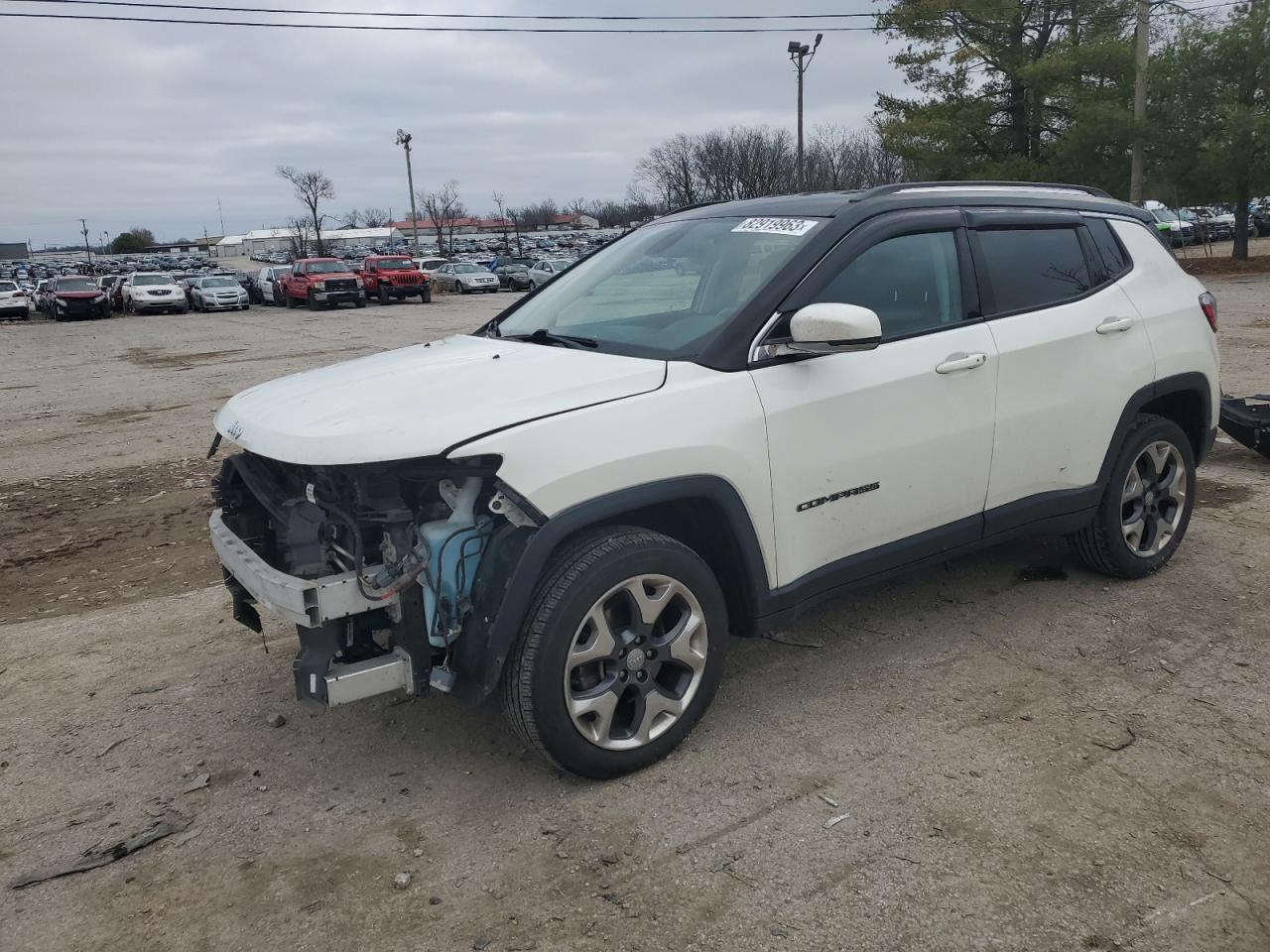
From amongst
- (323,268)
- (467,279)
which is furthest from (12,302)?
(467,279)

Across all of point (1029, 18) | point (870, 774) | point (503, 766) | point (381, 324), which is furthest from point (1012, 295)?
point (1029, 18)

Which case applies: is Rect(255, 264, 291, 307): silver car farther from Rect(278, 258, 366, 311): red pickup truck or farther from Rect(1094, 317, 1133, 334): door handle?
Rect(1094, 317, 1133, 334): door handle

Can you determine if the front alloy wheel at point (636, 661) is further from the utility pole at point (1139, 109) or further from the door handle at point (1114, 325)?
the utility pole at point (1139, 109)

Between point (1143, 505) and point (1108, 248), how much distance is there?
3.99 ft

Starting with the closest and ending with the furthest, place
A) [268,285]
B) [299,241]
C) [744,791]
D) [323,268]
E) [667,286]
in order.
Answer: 1. [744,791]
2. [667,286]
3. [323,268]
4. [268,285]
5. [299,241]

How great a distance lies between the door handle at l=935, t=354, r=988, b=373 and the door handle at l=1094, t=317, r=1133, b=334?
0.81 m

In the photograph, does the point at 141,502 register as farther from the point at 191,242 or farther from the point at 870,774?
the point at 191,242

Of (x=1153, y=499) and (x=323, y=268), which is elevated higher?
(x=323, y=268)

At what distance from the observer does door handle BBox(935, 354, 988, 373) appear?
3740 millimetres

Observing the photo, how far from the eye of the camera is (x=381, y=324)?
25.5 metres

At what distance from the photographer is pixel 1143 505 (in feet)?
15.5

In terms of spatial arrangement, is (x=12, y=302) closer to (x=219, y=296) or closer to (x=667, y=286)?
(x=219, y=296)

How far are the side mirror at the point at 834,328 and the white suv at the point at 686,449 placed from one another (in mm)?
12

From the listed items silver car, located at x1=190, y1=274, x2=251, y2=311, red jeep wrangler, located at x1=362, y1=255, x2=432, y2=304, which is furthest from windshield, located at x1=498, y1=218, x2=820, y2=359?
silver car, located at x1=190, y1=274, x2=251, y2=311
